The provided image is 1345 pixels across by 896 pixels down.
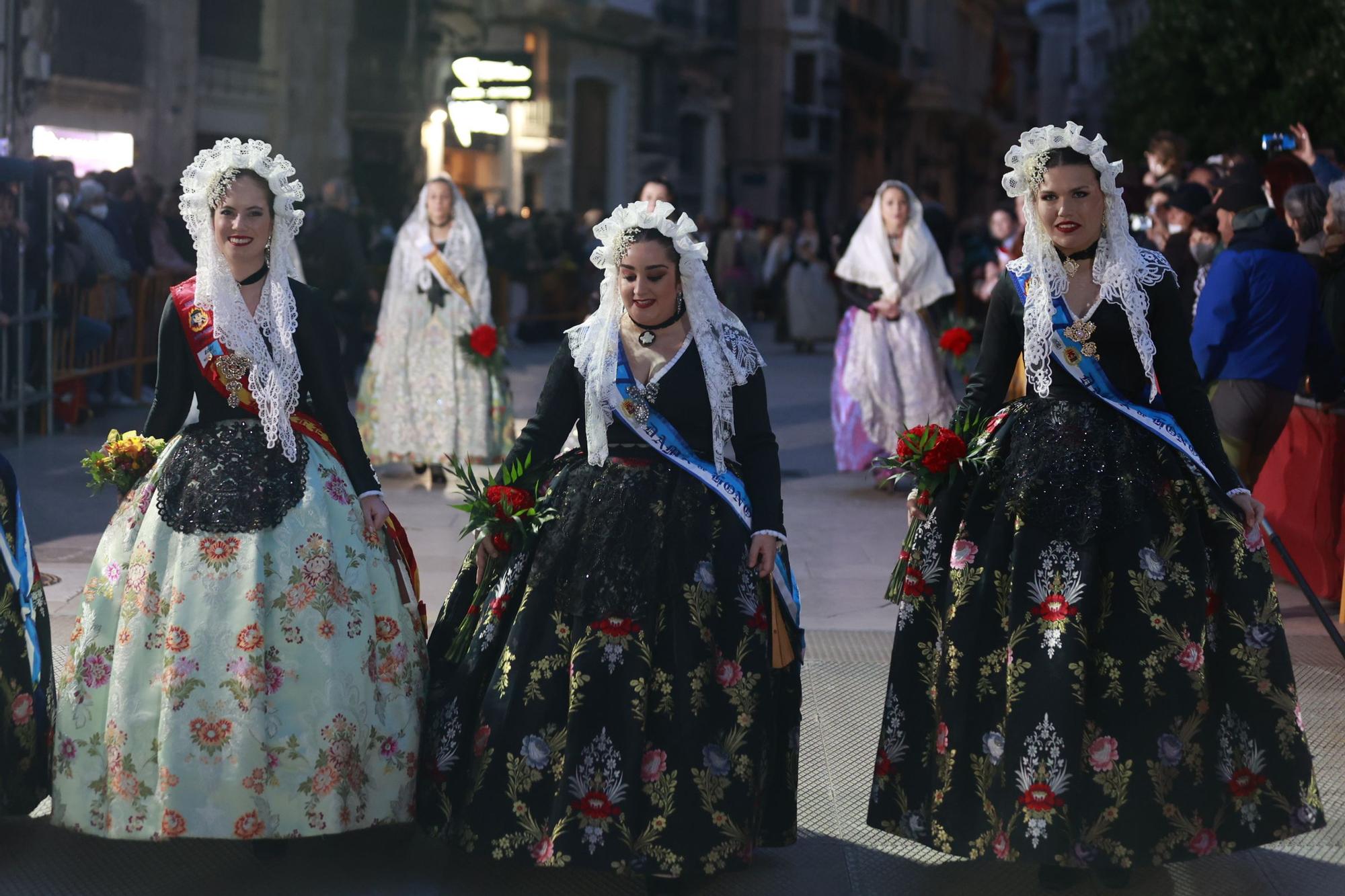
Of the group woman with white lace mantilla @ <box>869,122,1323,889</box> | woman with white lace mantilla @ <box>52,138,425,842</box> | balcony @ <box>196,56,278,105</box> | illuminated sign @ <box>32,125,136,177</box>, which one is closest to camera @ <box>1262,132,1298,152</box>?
woman with white lace mantilla @ <box>869,122,1323,889</box>

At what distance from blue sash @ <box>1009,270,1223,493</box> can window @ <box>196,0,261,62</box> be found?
59.8ft

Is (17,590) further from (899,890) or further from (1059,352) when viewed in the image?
(1059,352)

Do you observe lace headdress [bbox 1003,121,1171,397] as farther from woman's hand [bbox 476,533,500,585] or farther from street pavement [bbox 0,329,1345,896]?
woman's hand [bbox 476,533,500,585]

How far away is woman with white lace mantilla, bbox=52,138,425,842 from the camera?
13.6 feet

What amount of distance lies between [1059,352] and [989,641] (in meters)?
0.71

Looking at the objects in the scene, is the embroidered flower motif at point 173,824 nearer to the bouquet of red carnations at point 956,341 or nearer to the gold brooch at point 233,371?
Answer: the gold brooch at point 233,371

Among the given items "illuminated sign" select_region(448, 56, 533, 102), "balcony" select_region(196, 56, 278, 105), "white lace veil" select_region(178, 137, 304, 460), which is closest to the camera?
"white lace veil" select_region(178, 137, 304, 460)

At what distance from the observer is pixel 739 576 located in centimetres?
427

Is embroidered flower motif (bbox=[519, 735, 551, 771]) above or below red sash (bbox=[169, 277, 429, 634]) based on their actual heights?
below

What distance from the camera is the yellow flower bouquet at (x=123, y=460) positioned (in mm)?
4402

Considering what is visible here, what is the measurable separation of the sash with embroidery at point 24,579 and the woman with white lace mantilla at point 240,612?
0.68 feet

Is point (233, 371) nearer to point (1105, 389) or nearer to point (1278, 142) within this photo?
point (1105, 389)

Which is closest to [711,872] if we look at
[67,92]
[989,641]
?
[989,641]

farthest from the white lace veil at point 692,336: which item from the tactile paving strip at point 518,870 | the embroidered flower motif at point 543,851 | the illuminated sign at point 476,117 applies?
the illuminated sign at point 476,117
